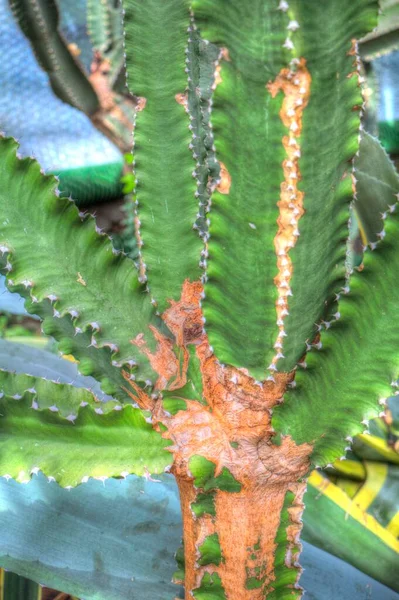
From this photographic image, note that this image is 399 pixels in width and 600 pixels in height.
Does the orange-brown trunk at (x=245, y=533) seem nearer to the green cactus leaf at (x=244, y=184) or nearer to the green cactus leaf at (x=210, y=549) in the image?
the green cactus leaf at (x=210, y=549)

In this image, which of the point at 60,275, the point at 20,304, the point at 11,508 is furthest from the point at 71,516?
the point at 20,304

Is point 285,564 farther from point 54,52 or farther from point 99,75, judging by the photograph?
point 99,75

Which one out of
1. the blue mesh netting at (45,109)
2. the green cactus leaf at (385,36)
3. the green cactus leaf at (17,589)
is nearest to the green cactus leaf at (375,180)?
the green cactus leaf at (17,589)

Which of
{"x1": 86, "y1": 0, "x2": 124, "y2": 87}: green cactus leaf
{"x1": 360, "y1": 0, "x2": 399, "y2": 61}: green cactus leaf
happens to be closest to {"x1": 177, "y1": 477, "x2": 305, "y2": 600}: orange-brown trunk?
{"x1": 360, "y1": 0, "x2": 399, "y2": 61}: green cactus leaf

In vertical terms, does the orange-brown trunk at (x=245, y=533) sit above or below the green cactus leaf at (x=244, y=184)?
below

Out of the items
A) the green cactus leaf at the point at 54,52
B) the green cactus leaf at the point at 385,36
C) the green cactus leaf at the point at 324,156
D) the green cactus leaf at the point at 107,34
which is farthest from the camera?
the green cactus leaf at the point at 107,34

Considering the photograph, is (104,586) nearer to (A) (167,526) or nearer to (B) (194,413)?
(A) (167,526)

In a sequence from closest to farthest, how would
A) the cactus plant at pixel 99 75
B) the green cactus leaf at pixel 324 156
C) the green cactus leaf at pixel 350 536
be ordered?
the green cactus leaf at pixel 324 156, the green cactus leaf at pixel 350 536, the cactus plant at pixel 99 75

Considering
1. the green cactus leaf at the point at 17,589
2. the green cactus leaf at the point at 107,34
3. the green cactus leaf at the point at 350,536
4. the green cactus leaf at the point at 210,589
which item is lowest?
the green cactus leaf at the point at 17,589

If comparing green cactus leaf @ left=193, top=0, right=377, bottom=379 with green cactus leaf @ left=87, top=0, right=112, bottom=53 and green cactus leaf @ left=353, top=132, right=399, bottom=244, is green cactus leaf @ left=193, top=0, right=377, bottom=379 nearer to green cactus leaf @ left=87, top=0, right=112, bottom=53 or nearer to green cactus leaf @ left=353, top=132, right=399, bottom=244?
green cactus leaf @ left=353, top=132, right=399, bottom=244
